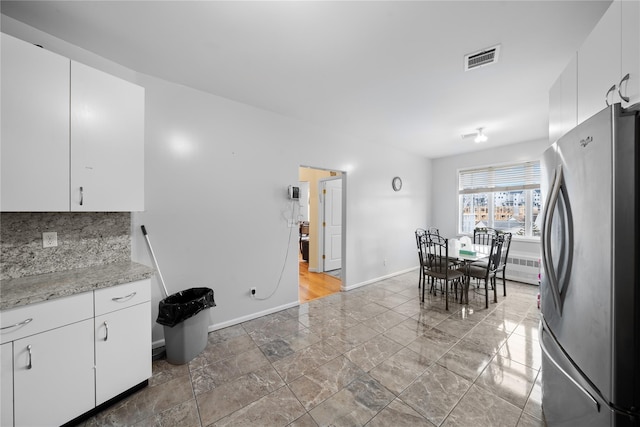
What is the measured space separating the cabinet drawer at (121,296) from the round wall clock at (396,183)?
14.4 ft

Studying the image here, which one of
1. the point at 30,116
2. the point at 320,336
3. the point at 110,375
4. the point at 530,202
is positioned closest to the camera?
the point at 30,116

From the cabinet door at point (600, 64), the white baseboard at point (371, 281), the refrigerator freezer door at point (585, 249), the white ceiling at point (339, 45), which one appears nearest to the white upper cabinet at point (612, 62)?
the cabinet door at point (600, 64)

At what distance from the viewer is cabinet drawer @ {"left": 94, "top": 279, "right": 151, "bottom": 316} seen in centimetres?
159

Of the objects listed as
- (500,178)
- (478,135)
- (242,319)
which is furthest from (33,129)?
(500,178)

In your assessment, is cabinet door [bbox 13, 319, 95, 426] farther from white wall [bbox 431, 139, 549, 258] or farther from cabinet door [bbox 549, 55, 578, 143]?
white wall [bbox 431, 139, 549, 258]

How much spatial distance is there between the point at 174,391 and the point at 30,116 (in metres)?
2.13

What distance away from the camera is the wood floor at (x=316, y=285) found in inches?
154

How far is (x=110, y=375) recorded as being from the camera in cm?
162

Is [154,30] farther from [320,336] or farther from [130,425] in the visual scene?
[320,336]

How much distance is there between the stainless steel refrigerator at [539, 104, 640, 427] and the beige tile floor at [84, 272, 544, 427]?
27.7 inches

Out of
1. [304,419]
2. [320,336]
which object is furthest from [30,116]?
[320,336]

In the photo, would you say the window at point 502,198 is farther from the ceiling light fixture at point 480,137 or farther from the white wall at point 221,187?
the white wall at point 221,187

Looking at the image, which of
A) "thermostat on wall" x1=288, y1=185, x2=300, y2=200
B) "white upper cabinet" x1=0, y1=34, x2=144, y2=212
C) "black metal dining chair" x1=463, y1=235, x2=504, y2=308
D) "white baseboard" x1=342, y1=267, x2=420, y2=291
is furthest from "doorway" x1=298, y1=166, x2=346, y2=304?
"white upper cabinet" x1=0, y1=34, x2=144, y2=212

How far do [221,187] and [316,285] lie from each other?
2.58m
